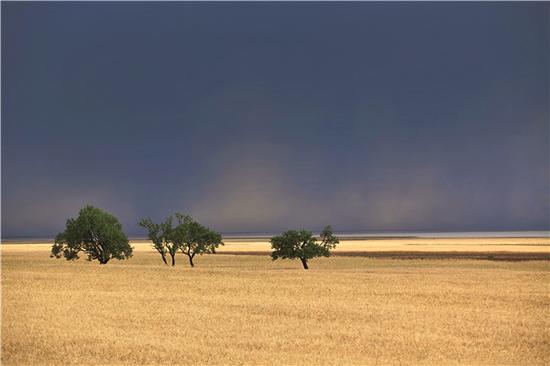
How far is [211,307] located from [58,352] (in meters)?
12.3

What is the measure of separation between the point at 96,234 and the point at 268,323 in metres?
54.8

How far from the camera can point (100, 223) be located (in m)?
74.6

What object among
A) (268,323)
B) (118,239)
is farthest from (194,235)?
(268,323)

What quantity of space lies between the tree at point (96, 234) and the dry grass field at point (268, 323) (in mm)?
30976

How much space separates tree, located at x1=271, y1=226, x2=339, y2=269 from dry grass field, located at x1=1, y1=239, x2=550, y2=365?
30919mm

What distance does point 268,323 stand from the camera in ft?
88.4

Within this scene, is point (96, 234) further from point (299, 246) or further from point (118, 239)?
point (299, 246)

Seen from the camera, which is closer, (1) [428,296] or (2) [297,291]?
(1) [428,296]

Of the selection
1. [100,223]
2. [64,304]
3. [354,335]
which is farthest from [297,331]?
[100,223]

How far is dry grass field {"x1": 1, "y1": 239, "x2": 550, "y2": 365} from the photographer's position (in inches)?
813

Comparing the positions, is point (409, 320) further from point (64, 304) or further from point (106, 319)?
point (64, 304)

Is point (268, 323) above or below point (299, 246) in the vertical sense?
below

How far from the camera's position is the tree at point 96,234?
246 feet

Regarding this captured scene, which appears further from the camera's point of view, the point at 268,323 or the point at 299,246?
the point at 299,246
